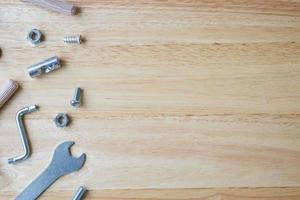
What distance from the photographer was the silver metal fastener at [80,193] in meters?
0.98

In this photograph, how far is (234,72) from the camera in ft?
3.36

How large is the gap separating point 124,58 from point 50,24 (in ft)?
0.51

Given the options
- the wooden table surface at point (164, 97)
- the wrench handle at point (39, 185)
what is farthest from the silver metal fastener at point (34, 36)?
the wrench handle at point (39, 185)

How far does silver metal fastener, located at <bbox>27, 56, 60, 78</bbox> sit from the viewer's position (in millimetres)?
989

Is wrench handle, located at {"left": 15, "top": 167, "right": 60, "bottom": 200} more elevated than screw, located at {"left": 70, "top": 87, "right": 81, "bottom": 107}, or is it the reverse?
screw, located at {"left": 70, "top": 87, "right": 81, "bottom": 107}

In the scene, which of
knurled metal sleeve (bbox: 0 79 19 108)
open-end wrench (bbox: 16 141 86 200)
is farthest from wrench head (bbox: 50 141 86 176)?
knurled metal sleeve (bbox: 0 79 19 108)

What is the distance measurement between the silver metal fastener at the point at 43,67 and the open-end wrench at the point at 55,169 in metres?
0.14

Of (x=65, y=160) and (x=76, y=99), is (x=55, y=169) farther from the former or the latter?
(x=76, y=99)

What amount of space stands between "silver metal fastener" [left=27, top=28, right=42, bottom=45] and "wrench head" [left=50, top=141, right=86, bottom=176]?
201 mm

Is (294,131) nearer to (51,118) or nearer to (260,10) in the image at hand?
(260,10)

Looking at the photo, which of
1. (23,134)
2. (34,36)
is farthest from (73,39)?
(23,134)

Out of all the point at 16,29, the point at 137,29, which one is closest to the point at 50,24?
the point at 16,29

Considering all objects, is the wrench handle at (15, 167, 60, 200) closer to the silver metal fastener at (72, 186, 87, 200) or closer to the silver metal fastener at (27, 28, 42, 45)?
the silver metal fastener at (72, 186, 87, 200)

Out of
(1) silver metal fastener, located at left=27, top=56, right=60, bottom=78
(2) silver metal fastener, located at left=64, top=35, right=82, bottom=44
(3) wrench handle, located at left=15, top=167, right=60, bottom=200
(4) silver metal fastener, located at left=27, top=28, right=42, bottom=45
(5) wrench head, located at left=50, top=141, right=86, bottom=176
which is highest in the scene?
(2) silver metal fastener, located at left=64, top=35, right=82, bottom=44
